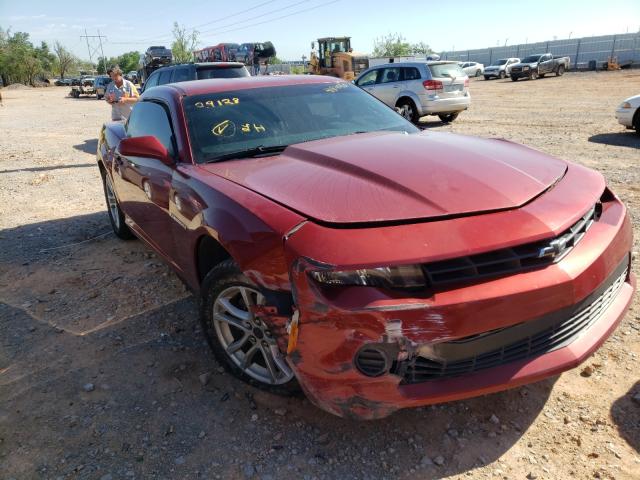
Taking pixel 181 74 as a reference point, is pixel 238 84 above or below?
below

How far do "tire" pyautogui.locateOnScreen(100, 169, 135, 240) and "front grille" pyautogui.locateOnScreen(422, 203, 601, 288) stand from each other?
399 cm

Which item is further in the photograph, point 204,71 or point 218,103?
point 204,71

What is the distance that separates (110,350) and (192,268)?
836 millimetres

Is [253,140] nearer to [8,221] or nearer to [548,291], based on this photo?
[548,291]

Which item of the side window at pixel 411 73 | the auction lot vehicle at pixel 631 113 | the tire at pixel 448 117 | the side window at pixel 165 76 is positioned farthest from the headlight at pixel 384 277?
the tire at pixel 448 117

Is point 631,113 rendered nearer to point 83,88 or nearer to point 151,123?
point 151,123

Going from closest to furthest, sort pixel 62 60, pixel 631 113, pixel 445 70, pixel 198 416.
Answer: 1. pixel 198 416
2. pixel 631 113
3. pixel 445 70
4. pixel 62 60

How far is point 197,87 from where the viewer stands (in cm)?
351

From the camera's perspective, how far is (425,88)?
12273 millimetres

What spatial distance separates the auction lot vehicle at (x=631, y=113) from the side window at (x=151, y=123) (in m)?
9.04

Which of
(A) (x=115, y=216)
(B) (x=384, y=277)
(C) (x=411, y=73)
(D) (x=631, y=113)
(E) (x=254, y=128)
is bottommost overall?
(A) (x=115, y=216)

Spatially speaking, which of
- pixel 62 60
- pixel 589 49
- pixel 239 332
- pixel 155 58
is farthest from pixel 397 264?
pixel 62 60

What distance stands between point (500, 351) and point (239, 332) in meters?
1.33

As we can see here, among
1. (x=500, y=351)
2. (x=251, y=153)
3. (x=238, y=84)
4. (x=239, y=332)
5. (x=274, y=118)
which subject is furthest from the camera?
(x=238, y=84)
